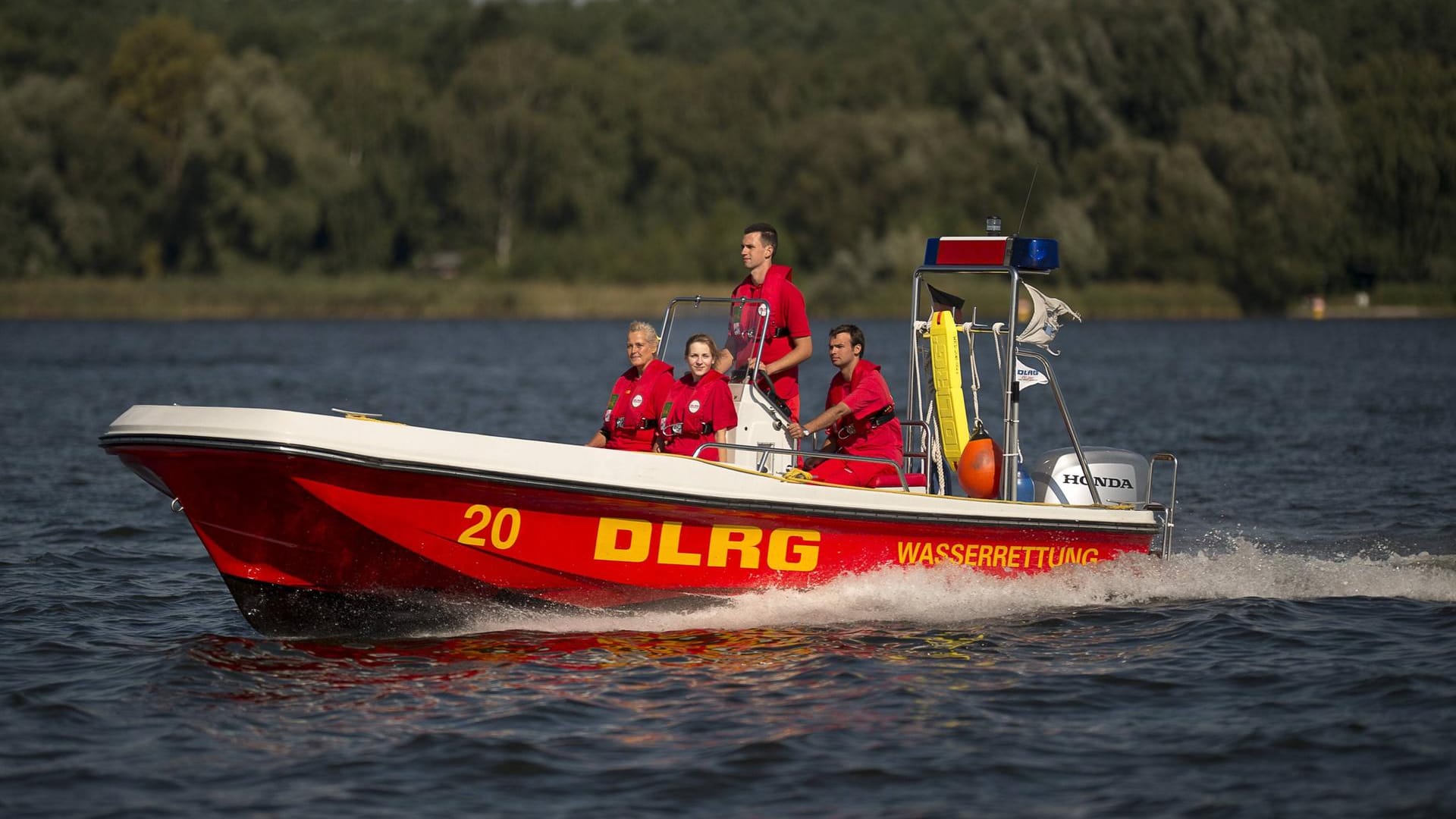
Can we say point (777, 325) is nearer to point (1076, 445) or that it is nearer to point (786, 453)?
point (786, 453)

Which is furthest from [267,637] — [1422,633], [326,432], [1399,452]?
[1399,452]

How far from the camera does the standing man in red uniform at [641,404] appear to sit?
9.32 metres

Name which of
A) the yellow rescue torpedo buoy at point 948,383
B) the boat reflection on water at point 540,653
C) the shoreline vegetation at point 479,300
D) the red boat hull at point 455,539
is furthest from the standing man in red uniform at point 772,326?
the shoreline vegetation at point 479,300

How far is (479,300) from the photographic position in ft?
181

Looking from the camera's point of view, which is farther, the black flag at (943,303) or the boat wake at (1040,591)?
the black flag at (943,303)

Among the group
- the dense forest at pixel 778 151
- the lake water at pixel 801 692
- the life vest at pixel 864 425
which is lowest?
the lake water at pixel 801 692

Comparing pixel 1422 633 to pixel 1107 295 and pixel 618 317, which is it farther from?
pixel 618 317

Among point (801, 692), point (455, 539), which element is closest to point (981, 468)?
point (801, 692)

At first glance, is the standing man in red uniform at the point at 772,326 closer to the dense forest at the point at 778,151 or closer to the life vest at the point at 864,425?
the life vest at the point at 864,425

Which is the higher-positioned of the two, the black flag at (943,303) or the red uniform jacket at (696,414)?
the black flag at (943,303)

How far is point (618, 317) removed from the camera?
5928 centimetres

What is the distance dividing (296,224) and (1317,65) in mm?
34983

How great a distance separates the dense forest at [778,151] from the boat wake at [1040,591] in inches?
1584

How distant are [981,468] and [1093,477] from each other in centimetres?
81
